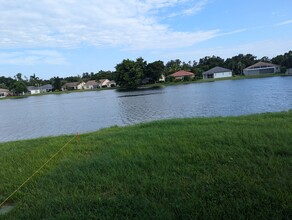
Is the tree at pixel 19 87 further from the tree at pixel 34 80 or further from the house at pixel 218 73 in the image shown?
the house at pixel 218 73

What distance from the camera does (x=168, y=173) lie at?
527cm

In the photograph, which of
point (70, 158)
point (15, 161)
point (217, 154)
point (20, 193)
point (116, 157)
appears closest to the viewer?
point (20, 193)

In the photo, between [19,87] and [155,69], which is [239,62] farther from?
[19,87]

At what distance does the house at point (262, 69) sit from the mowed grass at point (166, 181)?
93.4 meters

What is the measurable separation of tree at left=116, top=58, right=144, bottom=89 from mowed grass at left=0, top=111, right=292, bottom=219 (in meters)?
80.4

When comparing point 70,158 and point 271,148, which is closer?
point 271,148

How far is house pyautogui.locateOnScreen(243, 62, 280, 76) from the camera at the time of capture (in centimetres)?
9226

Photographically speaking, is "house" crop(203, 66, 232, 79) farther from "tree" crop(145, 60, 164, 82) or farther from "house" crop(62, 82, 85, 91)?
"house" crop(62, 82, 85, 91)

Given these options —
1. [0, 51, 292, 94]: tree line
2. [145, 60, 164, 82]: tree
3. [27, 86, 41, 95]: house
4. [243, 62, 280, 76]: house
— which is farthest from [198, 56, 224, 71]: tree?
[27, 86, 41, 95]: house

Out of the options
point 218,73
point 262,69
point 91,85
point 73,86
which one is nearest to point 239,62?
point 262,69

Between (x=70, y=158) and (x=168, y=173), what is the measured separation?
3.09 metres

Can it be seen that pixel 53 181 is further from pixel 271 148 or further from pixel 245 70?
pixel 245 70

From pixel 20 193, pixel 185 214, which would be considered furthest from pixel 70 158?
pixel 185 214

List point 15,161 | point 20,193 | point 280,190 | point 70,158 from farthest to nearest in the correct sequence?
1. point 15,161
2. point 70,158
3. point 20,193
4. point 280,190
